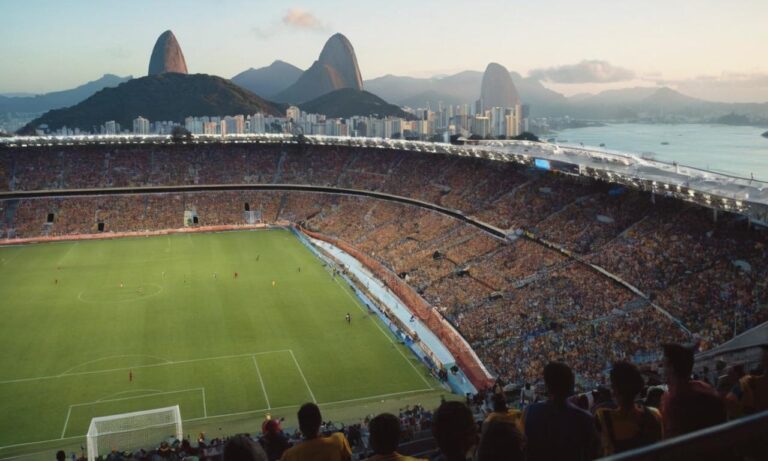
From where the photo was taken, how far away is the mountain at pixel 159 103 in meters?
132

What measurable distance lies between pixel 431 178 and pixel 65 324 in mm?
32164

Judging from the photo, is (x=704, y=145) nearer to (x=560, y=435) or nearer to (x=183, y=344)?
(x=183, y=344)

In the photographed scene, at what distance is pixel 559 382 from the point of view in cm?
447

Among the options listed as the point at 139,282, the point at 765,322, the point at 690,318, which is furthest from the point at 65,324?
the point at 765,322

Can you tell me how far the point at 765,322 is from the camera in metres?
22.0

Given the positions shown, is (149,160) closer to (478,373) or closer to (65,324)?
(65,324)

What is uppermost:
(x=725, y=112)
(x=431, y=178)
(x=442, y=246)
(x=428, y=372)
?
(x=725, y=112)

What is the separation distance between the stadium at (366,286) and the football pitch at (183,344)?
0.13 meters

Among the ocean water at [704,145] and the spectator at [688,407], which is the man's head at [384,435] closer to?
the spectator at [688,407]

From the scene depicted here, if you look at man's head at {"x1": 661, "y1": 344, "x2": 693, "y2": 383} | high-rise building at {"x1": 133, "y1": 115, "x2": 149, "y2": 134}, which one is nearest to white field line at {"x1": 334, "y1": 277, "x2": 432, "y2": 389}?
man's head at {"x1": 661, "y1": 344, "x2": 693, "y2": 383}

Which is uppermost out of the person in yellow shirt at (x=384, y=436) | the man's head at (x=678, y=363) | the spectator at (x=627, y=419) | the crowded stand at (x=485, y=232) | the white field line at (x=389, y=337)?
the man's head at (x=678, y=363)

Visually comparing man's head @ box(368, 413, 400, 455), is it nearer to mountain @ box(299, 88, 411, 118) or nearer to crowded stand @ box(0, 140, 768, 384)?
crowded stand @ box(0, 140, 768, 384)

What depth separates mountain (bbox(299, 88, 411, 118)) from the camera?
164m

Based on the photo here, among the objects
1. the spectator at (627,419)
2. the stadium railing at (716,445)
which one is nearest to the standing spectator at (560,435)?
the spectator at (627,419)
